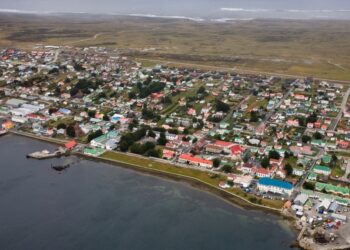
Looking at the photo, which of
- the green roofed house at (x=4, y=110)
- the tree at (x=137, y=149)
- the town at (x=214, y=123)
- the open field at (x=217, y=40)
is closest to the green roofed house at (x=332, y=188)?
the town at (x=214, y=123)

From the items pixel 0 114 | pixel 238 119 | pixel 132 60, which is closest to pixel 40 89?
pixel 0 114

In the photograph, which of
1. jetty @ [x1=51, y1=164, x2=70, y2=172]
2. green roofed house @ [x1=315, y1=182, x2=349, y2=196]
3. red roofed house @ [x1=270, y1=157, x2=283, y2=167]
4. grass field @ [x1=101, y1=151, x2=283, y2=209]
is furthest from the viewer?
jetty @ [x1=51, y1=164, x2=70, y2=172]

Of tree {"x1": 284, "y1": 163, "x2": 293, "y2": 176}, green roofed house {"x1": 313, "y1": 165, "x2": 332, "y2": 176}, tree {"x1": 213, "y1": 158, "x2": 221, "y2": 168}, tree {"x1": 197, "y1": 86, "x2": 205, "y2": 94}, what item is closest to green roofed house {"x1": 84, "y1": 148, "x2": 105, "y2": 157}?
tree {"x1": 213, "y1": 158, "x2": 221, "y2": 168}

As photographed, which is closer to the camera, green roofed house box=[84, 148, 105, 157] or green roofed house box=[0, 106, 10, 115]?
green roofed house box=[84, 148, 105, 157]

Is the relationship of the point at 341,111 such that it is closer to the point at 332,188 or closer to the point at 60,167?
the point at 332,188

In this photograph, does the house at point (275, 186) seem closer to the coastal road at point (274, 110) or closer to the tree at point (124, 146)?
the tree at point (124, 146)

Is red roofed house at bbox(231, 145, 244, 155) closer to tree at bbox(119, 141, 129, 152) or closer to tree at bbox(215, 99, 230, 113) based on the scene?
tree at bbox(119, 141, 129, 152)

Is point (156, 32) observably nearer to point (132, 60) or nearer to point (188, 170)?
point (132, 60)
